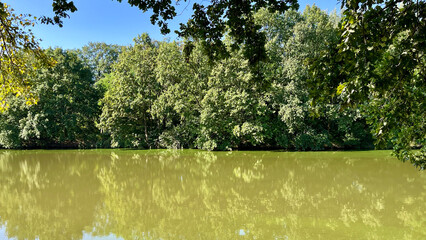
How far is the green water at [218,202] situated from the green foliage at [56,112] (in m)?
11.2

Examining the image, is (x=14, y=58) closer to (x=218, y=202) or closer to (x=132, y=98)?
(x=218, y=202)

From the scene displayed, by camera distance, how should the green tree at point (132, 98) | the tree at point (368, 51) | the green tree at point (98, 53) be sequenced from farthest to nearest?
the green tree at point (98, 53) < the green tree at point (132, 98) < the tree at point (368, 51)

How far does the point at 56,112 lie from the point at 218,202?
21.5 meters

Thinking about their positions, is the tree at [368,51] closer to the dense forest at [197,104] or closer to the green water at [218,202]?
the green water at [218,202]

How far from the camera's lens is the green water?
5.87 metres

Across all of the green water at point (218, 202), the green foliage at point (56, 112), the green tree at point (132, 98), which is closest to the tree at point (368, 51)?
the green water at point (218, 202)

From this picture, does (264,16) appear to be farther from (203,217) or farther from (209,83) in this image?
(203,217)

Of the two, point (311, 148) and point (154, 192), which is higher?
point (311, 148)

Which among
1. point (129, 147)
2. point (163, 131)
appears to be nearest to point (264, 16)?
point (163, 131)

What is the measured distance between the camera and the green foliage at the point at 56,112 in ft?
77.2

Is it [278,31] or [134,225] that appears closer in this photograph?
[134,225]

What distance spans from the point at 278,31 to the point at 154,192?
1816 centimetres

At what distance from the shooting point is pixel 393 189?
8812mm

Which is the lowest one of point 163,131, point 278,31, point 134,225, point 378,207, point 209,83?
point 134,225
